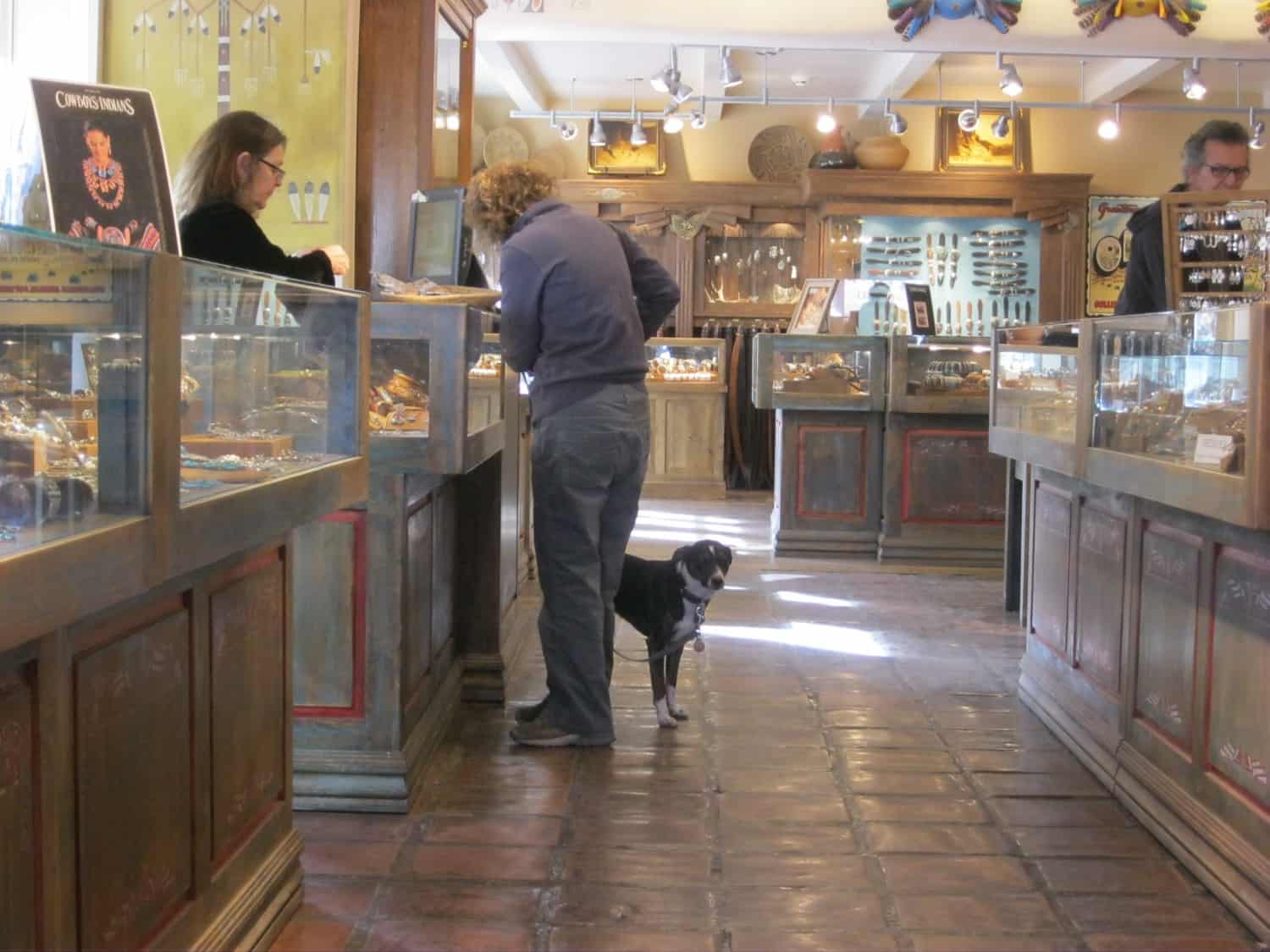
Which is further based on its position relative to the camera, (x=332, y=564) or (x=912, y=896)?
(x=332, y=564)

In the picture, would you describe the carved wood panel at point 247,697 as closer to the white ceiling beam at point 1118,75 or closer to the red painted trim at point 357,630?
the red painted trim at point 357,630

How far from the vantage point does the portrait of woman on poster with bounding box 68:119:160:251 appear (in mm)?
2371

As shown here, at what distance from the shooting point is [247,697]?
266 centimetres

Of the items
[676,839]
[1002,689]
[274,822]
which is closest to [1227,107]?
[1002,689]

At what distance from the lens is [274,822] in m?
2.85

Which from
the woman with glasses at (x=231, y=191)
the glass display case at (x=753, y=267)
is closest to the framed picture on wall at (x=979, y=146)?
the glass display case at (x=753, y=267)

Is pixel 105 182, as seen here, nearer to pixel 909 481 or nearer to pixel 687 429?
pixel 909 481

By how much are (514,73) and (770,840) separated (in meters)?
8.95

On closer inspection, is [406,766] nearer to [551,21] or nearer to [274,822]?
[274,822]

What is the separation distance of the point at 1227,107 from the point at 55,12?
390 inches

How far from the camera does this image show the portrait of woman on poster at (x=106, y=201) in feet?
7.78

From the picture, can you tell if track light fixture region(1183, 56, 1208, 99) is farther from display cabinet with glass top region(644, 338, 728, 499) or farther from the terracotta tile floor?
the terracotta tile floor

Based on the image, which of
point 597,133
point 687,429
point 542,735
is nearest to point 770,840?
point 542,735

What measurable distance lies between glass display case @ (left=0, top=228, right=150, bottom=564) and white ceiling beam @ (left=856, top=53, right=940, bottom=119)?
933 cm
